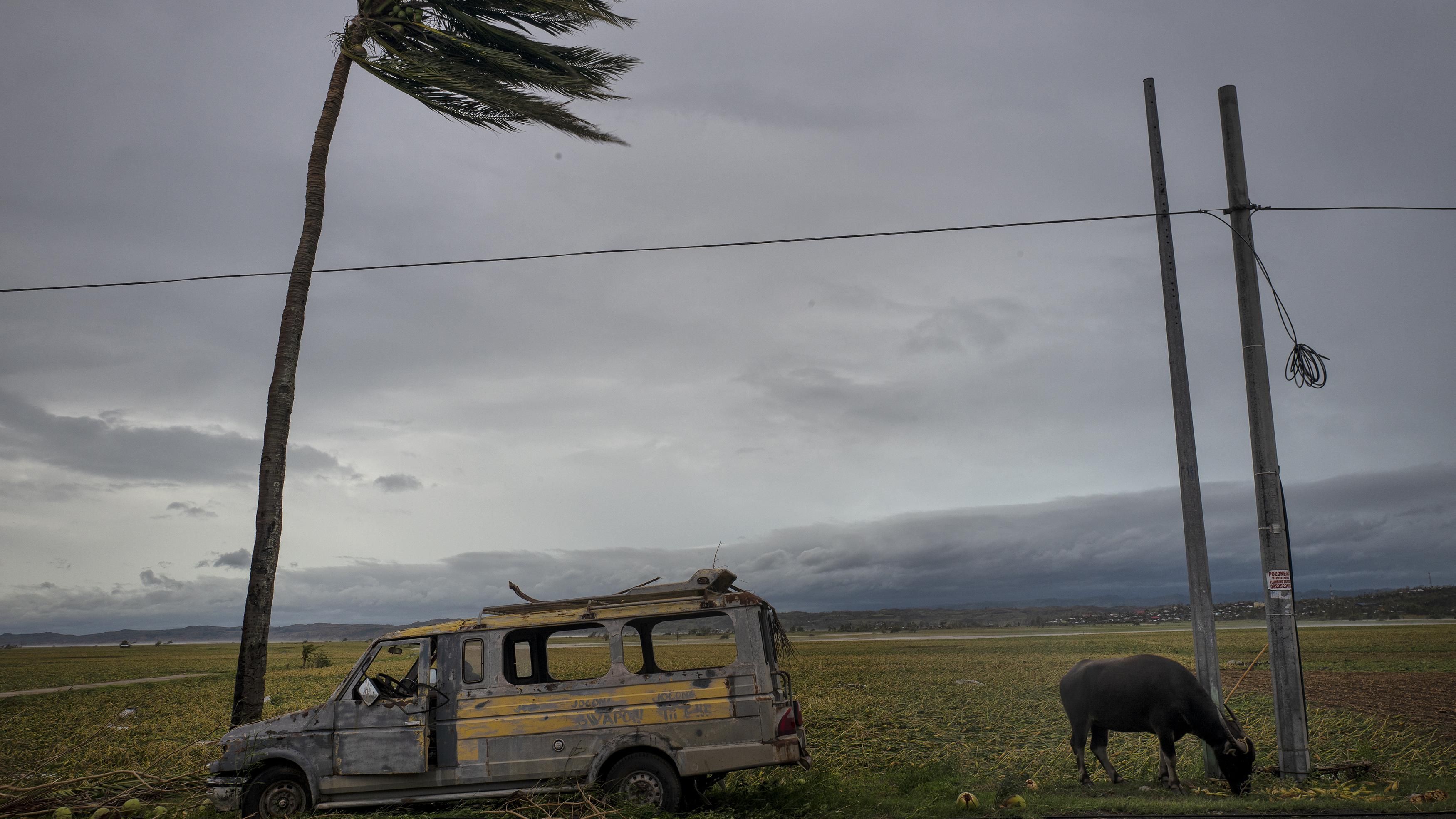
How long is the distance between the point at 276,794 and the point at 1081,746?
10175mm

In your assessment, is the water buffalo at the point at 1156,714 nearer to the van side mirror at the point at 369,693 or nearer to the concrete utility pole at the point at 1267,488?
the concrete utility pole at the point at 1267,488

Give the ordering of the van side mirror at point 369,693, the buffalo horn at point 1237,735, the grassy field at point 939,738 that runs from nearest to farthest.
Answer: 1. the van side mirror at point 369,693
2. the grassy field at point 939,738
3. the buffalo horn at point 1237,735

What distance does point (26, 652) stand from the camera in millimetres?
144000

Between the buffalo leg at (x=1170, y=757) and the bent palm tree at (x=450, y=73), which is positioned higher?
the bent palm tree at (x=450, y=73)

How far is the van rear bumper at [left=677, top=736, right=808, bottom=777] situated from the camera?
9.75 meters

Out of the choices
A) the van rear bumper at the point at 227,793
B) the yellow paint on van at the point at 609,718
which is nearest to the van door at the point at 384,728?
the yellow paint on van at the point at 609,718

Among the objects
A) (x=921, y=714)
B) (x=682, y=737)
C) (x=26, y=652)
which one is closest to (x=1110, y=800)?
(x=682, y=737)

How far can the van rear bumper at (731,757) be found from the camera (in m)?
9.75

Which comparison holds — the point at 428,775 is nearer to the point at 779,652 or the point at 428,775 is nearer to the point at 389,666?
the point at 779,652

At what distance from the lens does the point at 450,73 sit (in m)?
15.2

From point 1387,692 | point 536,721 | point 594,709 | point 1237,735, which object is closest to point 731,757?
point 594,709

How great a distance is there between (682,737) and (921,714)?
17510 millimetres

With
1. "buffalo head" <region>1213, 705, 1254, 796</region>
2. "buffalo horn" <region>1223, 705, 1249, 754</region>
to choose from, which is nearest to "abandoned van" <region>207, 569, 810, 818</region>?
"buffalo head" <region>1213, 705, 1254, 796</region>

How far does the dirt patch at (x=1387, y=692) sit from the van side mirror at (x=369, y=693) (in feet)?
62.7
